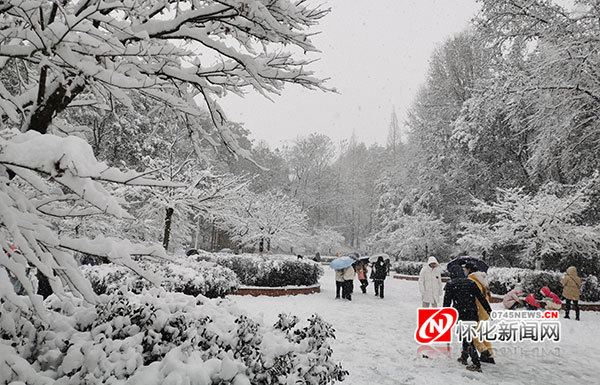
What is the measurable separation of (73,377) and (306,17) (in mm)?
2888

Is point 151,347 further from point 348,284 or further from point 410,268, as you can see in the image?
point 410,268

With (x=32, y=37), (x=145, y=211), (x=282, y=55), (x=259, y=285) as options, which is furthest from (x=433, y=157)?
(x=32, y=37)

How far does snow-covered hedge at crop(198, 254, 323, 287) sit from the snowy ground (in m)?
2.53

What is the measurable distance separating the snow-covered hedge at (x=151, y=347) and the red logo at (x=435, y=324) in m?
3.79

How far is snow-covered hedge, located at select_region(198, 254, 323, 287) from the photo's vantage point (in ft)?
41.7

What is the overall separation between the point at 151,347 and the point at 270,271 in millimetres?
10539

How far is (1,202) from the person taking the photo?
1414mm

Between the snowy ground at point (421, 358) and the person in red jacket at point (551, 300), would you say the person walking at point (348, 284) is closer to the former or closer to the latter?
the snowy ground at point (421, 358)

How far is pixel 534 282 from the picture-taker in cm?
1239

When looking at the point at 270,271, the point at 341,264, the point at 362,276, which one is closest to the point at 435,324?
the point at 341,264

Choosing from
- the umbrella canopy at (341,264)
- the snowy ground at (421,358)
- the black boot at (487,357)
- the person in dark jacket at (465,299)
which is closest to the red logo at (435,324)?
the person in dark jacket at (465,299)

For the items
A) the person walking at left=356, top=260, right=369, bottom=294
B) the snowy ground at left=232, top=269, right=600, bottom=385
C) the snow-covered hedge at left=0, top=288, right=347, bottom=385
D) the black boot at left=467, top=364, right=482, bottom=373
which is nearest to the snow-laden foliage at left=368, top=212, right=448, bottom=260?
the person walking at left=356, top=260, right=369, bottom=294

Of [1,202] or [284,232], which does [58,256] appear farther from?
[284,232]

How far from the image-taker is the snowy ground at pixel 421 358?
4988mm
